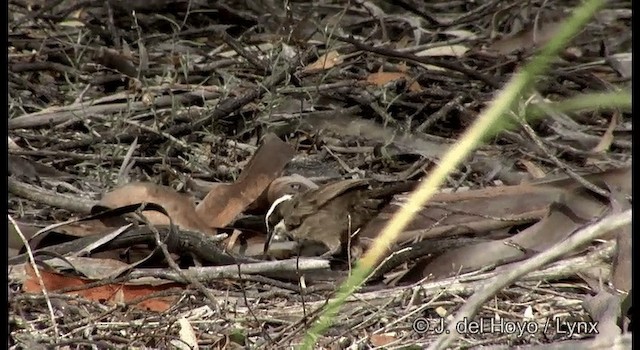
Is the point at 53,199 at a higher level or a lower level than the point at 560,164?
lower

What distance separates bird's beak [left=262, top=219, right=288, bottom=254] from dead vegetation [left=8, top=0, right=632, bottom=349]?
2 centimetres

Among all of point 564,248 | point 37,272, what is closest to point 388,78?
point 37,272

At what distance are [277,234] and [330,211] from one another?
0.22 feet

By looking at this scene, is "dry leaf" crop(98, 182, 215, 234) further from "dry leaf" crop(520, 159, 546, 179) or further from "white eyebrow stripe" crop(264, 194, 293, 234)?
"dry leaf" crop(520, 159, 546, 179)

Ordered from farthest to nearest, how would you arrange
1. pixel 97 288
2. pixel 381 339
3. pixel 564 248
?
pixel 97 288 < pixel 381 339 < pixel 564 248

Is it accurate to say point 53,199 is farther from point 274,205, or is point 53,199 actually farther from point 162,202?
point 274,205

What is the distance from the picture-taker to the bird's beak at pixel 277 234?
1077mm

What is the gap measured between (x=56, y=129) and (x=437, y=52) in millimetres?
552

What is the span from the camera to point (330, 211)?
3.48 ft

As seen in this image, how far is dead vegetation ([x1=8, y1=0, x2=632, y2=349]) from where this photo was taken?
0.90 metres

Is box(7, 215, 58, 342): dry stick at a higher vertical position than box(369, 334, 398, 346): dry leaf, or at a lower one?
lower

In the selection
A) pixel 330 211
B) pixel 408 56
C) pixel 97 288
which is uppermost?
pixel 408 56

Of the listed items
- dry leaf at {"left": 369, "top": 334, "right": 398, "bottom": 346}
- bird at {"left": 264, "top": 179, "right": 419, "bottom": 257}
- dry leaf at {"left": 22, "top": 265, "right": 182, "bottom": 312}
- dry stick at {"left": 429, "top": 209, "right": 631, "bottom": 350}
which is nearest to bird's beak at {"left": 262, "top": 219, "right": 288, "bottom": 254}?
bird at {"left": 264, "top": 179, "right": 419, "bottom": 257}

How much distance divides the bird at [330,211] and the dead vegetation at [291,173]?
18mm
